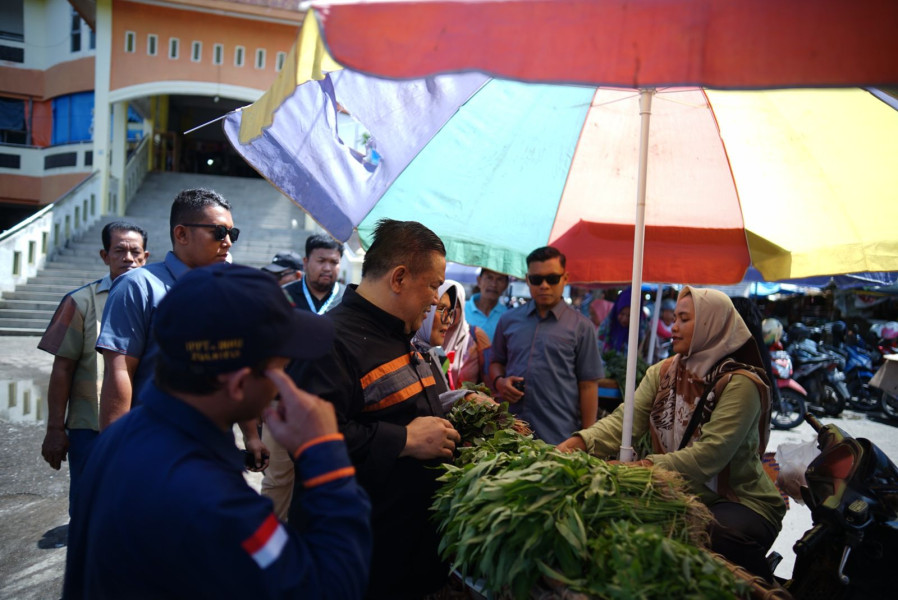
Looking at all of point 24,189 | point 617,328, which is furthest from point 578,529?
point 24,189

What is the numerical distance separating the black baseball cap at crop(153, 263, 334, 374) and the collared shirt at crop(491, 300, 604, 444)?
2.82 metres

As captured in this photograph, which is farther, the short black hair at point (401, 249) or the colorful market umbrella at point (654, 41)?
the short black hair at point (401, 249)

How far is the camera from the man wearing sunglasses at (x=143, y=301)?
8.98ft

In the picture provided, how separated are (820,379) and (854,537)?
9975 mm

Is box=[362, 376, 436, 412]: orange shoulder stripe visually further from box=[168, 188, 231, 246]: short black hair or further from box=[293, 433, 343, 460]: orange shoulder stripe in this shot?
box=[168, 188, 231, 246]: short black hair

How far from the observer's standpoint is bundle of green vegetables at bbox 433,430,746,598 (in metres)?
1.54

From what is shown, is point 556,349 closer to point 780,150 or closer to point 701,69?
point 780,150

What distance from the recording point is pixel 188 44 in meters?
20.3

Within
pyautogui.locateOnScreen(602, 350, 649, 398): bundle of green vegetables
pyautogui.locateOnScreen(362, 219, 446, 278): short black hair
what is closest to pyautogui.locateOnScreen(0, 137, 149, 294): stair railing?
pyautogui.locateOnScreen(602, 350, 649, 398): bundle of green vegetables

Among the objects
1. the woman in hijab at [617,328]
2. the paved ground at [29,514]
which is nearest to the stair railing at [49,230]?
the paved ground at [29,514]

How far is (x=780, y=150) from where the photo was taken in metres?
3.49

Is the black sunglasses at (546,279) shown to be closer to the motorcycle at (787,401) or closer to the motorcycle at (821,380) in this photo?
the motorcycle at (787,401)

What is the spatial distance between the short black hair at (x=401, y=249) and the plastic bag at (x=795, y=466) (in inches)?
81.6

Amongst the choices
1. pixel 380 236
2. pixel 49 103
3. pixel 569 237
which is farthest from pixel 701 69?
pixel 49 103
